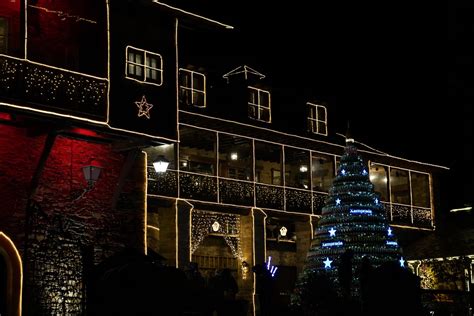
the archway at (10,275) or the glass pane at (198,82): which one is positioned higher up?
the glass pane at (198,82)

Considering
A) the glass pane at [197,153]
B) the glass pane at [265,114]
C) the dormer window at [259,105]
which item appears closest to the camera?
the glass pane at [197,153]

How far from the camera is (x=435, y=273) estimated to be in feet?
113

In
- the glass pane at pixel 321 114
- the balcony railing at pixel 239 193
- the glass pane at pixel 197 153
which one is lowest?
the balcony railing at pixel 239 193

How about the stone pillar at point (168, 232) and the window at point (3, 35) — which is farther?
the stone pillar at point (168, 232)

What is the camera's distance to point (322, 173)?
36.6 m

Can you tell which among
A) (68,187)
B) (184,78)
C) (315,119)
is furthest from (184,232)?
(315,119)

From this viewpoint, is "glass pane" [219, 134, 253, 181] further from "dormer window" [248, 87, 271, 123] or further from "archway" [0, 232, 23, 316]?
"archway" [0, 232, 23, 316]

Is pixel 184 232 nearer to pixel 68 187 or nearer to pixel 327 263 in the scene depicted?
pixel 327 263

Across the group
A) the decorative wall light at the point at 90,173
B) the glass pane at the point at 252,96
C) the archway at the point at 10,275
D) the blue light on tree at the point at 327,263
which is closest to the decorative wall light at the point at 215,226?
the glass pane at the point at 252,96

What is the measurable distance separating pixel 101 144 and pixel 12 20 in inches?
171

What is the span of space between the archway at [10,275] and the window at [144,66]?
18.7ft

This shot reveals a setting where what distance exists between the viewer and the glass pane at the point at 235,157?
31.5 metres

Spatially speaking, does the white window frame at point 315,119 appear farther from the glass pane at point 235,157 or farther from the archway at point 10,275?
the archway at point 10,275

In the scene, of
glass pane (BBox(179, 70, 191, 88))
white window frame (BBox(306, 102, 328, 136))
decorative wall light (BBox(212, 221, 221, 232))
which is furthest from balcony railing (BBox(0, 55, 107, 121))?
white window frame (BBox(306, 102, 328, 136))
